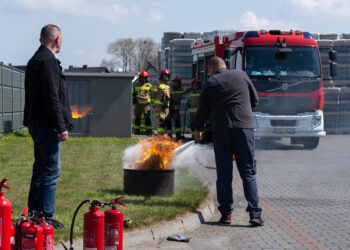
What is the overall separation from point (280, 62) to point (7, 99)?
32.0ft

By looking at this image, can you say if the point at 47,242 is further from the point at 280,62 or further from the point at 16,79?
the point at 16,79

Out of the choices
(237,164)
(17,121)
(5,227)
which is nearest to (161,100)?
(17,121)

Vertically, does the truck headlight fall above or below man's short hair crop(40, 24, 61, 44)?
below

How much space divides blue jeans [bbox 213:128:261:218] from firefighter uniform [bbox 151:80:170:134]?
460 inches

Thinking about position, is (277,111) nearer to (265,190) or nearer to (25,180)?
(265,190)

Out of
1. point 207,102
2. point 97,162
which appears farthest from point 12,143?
point 207,102

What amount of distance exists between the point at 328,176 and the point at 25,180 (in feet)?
19.9

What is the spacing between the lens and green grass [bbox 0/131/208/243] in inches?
267

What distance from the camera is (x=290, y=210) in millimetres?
7938

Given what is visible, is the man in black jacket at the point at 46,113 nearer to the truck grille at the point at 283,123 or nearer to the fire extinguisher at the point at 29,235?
the fire extinguisher at the point at 29,235

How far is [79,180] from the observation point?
9.61 m

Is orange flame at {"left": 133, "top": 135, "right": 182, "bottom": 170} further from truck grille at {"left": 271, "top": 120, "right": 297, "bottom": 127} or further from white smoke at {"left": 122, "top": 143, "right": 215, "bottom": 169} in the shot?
truck grille at {"left": 271, "top": 120, "right": 297, "bottom": 127}

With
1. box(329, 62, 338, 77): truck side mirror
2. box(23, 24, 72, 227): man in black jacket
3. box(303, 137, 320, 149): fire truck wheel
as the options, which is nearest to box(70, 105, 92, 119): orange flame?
box(303, 137, 320, 149): fire truck wheel

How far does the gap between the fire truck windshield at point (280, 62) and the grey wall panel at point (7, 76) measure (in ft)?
28.5
